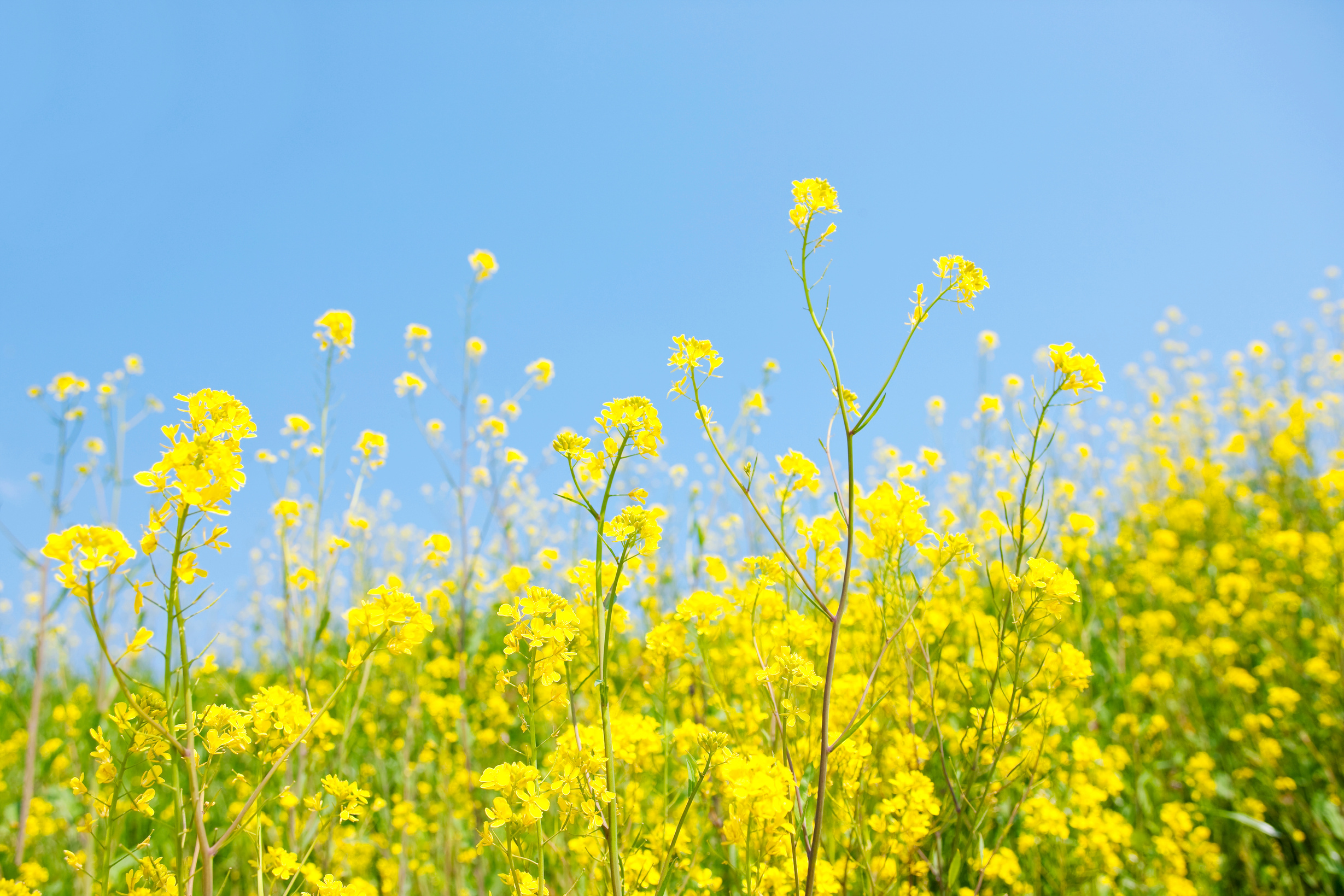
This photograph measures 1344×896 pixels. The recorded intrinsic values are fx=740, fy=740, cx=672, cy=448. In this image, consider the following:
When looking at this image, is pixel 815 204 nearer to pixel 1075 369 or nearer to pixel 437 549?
pixel 1075 369

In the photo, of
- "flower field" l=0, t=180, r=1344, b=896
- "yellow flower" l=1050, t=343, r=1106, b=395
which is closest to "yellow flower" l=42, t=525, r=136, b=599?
"flower field" l=0, t=180, r=1344, b=896

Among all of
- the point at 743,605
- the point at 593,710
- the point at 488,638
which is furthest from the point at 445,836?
the point at 488,638

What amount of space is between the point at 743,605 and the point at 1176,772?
3.45 meters

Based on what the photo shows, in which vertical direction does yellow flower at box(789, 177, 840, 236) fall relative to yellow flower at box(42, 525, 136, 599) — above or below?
above

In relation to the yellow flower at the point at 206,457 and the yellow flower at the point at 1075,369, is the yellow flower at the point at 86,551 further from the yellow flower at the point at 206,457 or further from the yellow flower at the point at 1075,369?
the yellow flower at the point at 1075,369

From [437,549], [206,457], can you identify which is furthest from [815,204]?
[437,549]

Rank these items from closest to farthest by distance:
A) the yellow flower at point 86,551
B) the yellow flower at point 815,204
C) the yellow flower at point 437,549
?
1. the yellow flower at point 86,551
2. the yellow flower at point 815,204
3. the yellow flower at point 437,549

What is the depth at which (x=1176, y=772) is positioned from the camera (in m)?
4.08

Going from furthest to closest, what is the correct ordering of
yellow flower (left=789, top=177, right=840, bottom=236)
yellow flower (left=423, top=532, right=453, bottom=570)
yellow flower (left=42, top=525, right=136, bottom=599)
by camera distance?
yellow flower (left=423, top=532, right=453, bottom=570), yellow flower (left=789, top=177, right=840, bottom=236), yellow flower (left=42, top=525, right=136, bottom=599)

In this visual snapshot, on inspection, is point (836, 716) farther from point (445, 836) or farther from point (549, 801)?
point (445, 836)

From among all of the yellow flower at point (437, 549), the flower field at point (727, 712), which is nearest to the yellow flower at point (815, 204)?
the flower field at point (727, 712)

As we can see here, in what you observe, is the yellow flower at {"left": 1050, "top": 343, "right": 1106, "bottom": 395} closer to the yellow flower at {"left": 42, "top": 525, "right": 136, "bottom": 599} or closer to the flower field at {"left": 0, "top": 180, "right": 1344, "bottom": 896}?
the flower field at {"left": 0, "top": 180, "right": 1344, "bottom": 896}

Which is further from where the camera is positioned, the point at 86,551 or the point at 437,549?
the point at 437,549

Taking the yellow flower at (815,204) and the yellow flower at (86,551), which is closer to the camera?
the yellow flower at (86,551)
